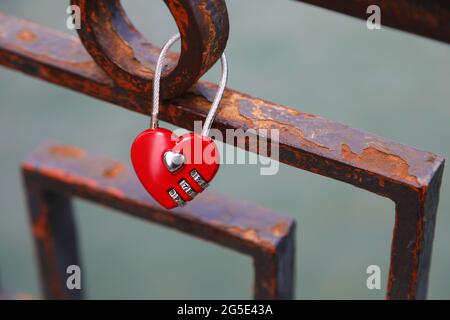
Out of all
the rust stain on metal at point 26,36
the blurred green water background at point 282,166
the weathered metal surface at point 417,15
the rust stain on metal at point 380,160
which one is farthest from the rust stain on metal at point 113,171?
the blurred green water background at point 282,166

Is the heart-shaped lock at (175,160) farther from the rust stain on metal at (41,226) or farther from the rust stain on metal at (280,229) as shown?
the rust stain on metal at (41,226)

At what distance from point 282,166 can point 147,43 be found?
159 centimetres

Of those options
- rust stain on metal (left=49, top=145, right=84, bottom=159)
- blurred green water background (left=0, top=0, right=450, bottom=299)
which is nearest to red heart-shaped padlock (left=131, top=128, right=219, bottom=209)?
rust stain on metal (left=49, top=145, right=84, bottom=159)

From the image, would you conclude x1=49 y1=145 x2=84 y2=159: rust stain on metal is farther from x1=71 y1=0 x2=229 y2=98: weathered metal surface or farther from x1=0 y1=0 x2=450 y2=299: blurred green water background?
x1=0 y1=0 x2=450 y2=299: blurred green water background

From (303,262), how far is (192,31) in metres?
1.59

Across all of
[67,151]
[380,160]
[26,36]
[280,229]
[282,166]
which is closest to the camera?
[380,160]

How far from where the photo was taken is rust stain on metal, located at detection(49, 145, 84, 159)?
1026 mm

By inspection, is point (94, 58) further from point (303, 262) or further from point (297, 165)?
point (303, 262)

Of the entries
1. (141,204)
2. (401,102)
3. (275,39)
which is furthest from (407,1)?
(275,39)

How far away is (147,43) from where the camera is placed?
69 cm

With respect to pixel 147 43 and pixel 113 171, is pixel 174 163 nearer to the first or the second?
pixel 147 43

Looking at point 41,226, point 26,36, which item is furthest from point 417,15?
point 41,226

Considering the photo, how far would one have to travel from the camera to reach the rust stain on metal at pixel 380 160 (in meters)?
0.61

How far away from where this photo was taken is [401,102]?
2.37 meters
